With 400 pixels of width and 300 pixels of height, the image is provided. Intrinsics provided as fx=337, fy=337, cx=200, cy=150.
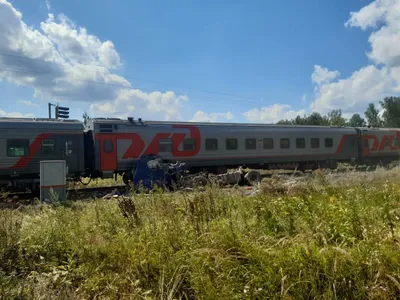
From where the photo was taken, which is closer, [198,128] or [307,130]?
[198,128]

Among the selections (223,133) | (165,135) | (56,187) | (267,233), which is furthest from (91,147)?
(267,233)

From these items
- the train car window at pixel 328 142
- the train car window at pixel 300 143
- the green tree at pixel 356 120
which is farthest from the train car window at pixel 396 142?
the green tree at pixel 356 120

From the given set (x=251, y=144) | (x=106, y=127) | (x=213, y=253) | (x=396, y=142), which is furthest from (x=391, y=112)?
(x=213, y=253)

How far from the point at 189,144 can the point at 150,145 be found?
2.08 meters

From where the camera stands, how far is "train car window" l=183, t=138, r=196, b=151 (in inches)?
665

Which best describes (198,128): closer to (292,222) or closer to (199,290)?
(292,222)

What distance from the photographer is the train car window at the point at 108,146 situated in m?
15.1

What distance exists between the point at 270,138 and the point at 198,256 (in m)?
16.9

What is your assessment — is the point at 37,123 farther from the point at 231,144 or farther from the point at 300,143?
the point at 300,143

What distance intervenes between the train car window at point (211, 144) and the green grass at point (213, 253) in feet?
40.2

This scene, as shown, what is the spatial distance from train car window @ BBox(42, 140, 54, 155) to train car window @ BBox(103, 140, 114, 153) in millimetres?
2171

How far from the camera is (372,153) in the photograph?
2592cm

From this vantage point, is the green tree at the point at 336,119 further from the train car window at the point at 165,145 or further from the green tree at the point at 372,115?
the train car window at the point at 165,145

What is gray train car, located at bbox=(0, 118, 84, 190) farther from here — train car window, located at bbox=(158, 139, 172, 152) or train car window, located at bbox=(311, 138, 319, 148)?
train car window, located at bbox=(311, 138, 319, 148)
